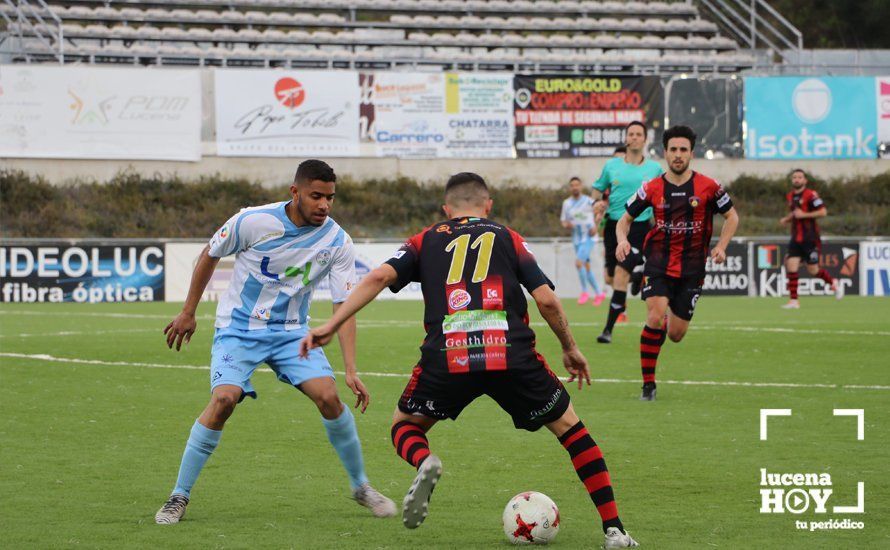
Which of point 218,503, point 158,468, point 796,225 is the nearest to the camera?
point 218,503

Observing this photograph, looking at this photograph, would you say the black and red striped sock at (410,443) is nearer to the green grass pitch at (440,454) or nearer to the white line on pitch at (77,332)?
the green grass pitch at (440,454)

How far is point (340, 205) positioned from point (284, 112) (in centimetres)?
325

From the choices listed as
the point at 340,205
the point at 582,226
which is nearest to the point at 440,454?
the point at 582,226

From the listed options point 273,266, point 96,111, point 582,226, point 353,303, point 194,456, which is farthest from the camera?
point 96,111

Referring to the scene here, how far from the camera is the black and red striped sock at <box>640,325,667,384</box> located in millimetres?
10500

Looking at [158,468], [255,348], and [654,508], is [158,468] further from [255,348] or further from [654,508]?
[654,508]

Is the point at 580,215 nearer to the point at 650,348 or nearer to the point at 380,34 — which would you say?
the point at 650,348

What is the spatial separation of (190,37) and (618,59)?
518 inches

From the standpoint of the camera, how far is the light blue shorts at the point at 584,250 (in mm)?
25391

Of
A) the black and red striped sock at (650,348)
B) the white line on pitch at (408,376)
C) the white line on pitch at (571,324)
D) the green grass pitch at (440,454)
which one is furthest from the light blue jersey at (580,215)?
the black and red striped sock at (650,348)

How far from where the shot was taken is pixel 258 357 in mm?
6379

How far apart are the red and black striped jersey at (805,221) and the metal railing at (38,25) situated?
21601 millimetres

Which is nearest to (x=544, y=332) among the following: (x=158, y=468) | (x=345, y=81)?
(x=158, y=468)

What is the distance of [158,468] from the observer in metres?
7.52
